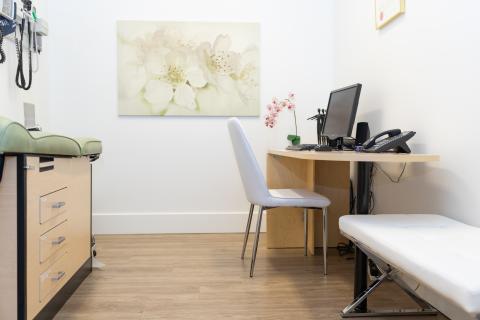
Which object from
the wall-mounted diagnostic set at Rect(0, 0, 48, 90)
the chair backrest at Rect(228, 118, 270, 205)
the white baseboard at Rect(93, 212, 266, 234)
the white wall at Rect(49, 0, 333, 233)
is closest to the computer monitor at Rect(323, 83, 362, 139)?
the chair backrest at Rect(228, 118, 270, 205)

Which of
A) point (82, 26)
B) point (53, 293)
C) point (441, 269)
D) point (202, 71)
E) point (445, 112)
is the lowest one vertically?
point (53, 293)

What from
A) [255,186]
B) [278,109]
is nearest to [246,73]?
[278,109]

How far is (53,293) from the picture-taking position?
63.6 inches

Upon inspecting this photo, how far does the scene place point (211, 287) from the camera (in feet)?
6.68

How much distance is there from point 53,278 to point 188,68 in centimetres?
207

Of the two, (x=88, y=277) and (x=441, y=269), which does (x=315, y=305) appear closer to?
(x=441, y=269)

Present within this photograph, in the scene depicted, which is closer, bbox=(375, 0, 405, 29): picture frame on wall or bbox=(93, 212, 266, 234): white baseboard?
bbox=(375, 0, 405, 29): picture frame on wall

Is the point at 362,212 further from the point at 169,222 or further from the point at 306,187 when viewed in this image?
the point at 169,222

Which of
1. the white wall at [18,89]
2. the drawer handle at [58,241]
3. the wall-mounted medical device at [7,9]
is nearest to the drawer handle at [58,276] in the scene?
the drawer handle at [58,241]

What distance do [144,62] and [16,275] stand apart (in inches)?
88.1

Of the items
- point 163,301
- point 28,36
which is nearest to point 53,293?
point 163,301

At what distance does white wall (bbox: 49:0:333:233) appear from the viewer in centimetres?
318

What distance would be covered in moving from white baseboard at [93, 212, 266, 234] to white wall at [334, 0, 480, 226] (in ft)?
4.10

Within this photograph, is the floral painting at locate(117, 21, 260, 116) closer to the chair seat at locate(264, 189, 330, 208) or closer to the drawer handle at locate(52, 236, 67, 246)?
the chair seat at locate(264, 189, 330, 208)
